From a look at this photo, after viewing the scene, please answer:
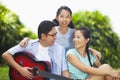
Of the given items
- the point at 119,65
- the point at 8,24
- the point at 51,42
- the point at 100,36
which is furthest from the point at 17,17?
the point at 51,42

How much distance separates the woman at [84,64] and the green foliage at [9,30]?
3.94 m

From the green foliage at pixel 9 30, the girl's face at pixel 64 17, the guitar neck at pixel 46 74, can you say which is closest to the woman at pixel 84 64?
the guitar neck at pixel 46 74

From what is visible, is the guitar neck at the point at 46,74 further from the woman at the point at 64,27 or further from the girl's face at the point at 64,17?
the girl's face at the point at 64,17

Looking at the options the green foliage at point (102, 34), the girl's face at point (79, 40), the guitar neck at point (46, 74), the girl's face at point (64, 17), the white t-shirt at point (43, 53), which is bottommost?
the green foliage at point (102, 34)

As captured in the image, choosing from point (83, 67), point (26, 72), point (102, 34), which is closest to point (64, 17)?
point (83, 67)

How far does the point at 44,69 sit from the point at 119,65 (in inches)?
196

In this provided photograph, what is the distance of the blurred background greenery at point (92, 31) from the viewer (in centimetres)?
743

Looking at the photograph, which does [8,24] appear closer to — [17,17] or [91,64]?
[17,17]

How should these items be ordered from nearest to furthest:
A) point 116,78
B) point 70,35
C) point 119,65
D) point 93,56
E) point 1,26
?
point 116,78 → point 93,56 → point 70,35 → point 1,26 → point 119,65

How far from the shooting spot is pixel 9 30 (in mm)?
7469

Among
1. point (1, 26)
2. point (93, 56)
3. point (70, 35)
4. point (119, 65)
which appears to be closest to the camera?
point (93, 56)

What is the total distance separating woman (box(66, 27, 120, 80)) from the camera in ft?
11.0

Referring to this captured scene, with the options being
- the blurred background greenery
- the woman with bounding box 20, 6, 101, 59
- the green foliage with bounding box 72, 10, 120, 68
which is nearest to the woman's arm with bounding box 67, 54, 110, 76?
the woman with bounding box 20, 6, 101, 59

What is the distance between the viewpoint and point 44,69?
11.2 feet
